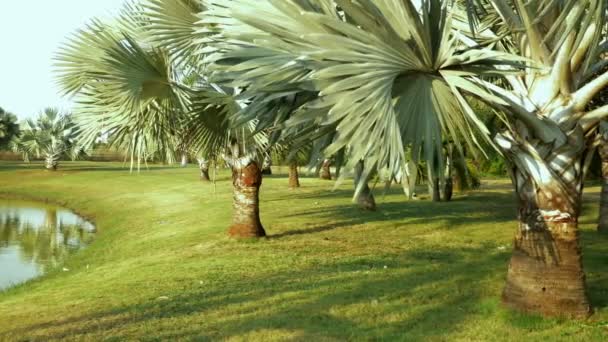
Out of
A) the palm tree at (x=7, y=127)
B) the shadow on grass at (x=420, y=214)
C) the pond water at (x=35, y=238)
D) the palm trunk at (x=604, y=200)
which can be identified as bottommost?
the pond water at (x=35, y=238)

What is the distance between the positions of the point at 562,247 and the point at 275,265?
5239 mm

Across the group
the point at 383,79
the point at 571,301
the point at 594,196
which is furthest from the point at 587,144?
the point at 594,196

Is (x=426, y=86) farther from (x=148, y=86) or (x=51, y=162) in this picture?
(x=51, y=162)

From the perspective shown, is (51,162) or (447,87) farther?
(51,162)

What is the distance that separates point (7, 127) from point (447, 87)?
52.9m

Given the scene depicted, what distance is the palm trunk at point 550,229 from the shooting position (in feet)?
23.6

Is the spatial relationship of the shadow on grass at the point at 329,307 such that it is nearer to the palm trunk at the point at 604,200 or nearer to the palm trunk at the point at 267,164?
the palm trunk at the point at 604,200

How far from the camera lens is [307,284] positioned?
947 centimetres

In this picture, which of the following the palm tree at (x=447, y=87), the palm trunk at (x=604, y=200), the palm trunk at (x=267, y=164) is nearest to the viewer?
the palm tree at (x=447, y=87)

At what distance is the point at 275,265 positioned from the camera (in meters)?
11.2

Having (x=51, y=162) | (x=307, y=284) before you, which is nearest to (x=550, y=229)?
(x=307, y=284)

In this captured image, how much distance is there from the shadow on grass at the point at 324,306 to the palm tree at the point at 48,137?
4402 centimetres

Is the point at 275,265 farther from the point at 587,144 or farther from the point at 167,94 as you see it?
the point at 587,144

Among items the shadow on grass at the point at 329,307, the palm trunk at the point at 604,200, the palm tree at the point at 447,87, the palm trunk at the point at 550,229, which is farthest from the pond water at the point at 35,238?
the palm trunk at the point at 604,200
